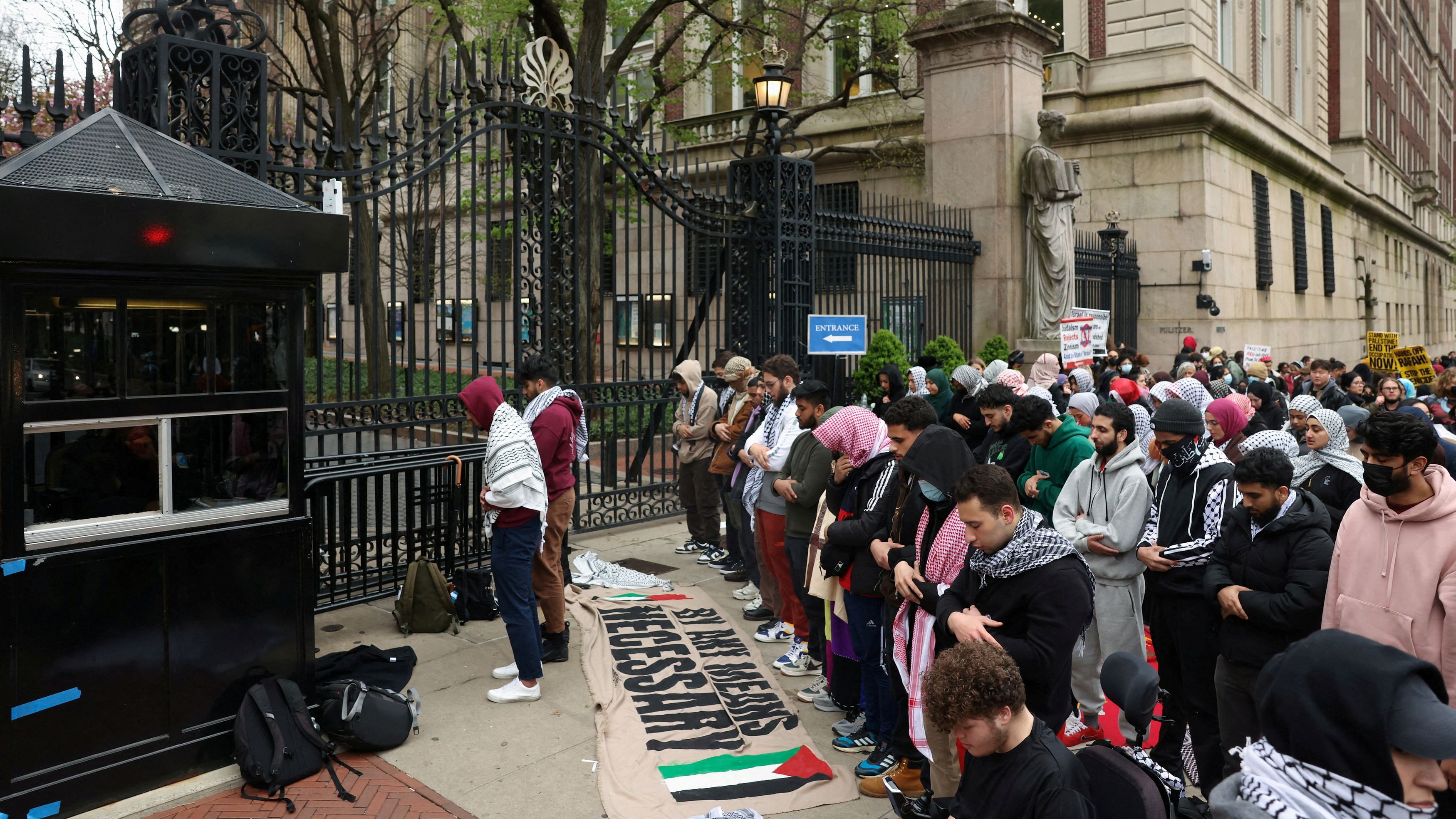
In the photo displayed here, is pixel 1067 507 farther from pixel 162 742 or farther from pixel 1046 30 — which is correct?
pixel 1046 30

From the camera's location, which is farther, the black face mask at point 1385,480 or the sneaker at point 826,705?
the sneaker at point 826,705

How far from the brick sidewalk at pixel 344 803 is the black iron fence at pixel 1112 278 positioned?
16521 mm

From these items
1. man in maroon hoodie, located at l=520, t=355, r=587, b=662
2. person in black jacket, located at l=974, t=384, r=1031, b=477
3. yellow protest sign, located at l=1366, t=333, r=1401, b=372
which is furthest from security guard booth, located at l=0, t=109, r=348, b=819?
yellow protest sign, located at l=1366, t=333, r=1401, b=372

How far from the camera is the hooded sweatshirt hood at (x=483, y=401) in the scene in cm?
630

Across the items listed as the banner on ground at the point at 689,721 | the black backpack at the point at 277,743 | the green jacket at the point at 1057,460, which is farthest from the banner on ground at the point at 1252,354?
the black backpack at the point at 277,743

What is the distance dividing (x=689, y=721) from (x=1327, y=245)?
34719mm

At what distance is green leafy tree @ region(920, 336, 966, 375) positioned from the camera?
14336 mm

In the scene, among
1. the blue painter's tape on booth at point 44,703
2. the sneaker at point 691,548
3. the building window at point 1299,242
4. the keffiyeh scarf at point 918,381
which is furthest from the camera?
the building window at point 1299,242

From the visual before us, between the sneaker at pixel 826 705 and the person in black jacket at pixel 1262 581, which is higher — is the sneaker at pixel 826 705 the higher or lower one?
the lower one

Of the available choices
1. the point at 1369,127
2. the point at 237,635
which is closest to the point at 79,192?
the point at 237,635

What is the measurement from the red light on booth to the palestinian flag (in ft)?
11.8

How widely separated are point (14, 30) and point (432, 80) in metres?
9.03

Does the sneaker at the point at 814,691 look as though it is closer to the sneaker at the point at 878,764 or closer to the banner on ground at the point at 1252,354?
the sneaker at the point at 878,764

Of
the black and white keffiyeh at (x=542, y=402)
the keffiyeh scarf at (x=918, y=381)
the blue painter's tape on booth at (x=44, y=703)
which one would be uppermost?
the keffiyeh scarf at (x=918, y=381)
